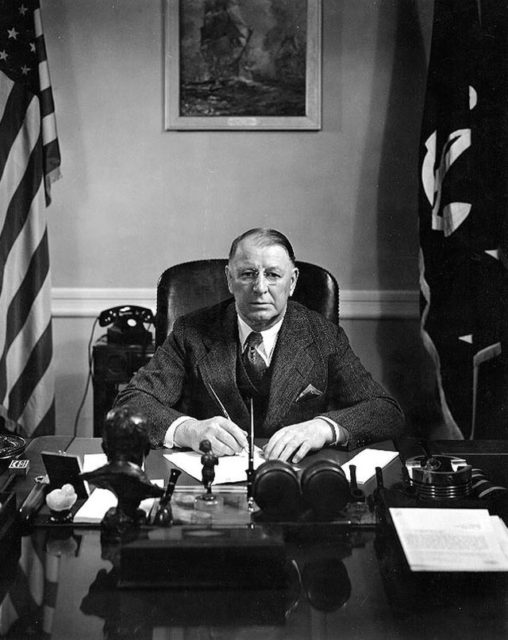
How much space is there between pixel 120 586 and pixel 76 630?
13 centimetres

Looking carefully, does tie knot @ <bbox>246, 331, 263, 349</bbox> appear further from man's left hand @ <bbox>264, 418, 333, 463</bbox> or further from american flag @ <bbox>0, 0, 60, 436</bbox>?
american flag @ <bbox>0, 0, 60, 436</bbox>

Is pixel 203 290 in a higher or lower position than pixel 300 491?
higher

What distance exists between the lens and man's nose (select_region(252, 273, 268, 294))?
250 cm

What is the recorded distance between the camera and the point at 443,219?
3.73 metres

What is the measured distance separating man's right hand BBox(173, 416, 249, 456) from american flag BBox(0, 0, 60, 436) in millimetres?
1833

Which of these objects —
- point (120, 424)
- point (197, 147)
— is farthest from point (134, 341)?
point (120, 424)

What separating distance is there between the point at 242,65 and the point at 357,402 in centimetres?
227

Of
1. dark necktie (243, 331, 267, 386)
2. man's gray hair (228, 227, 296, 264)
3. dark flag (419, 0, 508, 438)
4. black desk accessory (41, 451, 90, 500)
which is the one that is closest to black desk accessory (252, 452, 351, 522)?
black desk accessory (41, 451, 90, 500)

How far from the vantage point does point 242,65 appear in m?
4.12

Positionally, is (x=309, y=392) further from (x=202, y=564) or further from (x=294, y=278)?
(x=202, y=564)

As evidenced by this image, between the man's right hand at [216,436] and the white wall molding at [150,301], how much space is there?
214 cm

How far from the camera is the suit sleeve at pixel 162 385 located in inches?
90.6

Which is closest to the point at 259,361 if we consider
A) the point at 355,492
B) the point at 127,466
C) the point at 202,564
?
the point at 355,492

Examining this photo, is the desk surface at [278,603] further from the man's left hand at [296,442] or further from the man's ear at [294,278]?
the man's ear at [294,278]
